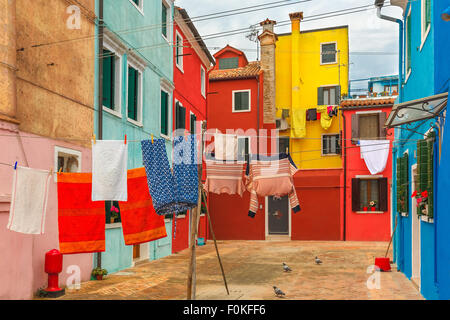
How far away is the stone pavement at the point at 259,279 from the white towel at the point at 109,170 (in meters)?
2.63

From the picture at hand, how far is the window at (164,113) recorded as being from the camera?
1669 centimetres

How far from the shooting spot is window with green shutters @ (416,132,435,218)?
7816 mm

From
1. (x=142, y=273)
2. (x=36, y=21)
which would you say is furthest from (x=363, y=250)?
(x=36, y=21)

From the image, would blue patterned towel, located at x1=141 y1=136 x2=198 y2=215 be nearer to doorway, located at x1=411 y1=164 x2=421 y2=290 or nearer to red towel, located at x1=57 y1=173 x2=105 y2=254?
red towel, located at x1=57 y1=173 x2=105 y2=254

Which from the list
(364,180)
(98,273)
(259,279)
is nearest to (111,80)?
(98,273)

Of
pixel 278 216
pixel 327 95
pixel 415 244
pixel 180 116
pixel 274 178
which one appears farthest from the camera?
pixel 327 95

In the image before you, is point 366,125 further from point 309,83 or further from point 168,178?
point 168,178

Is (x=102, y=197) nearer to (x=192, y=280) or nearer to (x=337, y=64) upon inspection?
(x=192, y=280)

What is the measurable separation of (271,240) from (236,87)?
8940mm

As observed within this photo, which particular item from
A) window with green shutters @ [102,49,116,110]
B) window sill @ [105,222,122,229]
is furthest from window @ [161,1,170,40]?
window sill @ [105,222,122,229]

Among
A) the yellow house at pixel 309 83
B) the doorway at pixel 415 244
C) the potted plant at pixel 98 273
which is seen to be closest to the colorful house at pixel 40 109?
the potted plant at pixel 98 273

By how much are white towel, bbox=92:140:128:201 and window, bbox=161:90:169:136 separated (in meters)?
9.08

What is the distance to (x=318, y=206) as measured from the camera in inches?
952

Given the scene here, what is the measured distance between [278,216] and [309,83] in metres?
8.06
